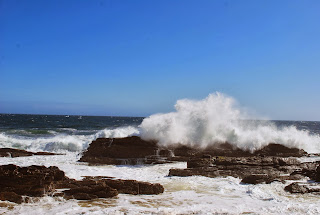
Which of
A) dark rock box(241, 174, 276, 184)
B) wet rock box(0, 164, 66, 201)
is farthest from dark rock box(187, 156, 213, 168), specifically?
wet rock box(0, 164, 66, 201)

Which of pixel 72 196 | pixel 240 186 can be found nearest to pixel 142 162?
pixel 240 186

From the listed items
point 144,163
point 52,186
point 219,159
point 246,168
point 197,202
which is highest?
point 219,159

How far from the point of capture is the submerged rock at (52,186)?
22.6 ft

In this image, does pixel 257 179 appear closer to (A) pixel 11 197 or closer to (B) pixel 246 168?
(B) pixel 246 168

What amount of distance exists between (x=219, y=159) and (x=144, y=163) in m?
3.49

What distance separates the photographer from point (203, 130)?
1564cm

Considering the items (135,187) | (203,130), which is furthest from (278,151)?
(135,187)

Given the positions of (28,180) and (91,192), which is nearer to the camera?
(91,192)

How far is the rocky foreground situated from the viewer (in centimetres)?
965

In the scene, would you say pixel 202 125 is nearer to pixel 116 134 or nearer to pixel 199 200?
pixel 116 134

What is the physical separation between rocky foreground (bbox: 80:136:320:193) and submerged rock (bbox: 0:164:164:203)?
9.00 feet

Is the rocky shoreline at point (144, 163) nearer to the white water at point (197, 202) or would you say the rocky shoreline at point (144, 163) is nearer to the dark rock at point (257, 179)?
the dark rock at point (257, 179)

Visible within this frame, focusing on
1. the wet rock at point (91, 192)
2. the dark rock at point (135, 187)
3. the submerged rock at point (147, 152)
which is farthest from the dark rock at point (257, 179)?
the wet rock at point (91, 192)

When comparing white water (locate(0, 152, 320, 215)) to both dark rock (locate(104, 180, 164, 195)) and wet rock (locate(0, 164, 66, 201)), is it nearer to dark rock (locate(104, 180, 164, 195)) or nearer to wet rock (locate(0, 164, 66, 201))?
dark rock (locate(104, 180, 164, 195))
